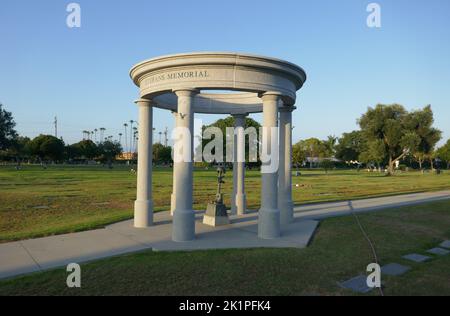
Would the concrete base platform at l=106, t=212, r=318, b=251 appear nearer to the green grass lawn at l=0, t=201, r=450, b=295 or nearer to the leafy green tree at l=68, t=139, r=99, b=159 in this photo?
the green grass lawn at l=0, t=201, r=450, b=295

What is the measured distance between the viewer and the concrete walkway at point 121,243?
24.0 ft

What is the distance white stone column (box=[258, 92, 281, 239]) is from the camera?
967cm

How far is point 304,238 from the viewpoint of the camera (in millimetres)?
9500

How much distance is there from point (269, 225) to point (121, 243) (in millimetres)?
3944

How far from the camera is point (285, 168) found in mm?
12156

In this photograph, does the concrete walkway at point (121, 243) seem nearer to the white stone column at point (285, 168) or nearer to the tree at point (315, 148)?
the white stone column at point (285, 168)

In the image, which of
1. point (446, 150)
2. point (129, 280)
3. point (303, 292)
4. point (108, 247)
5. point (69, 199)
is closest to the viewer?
point (303, 292)

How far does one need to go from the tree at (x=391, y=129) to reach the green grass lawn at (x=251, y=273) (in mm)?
47145

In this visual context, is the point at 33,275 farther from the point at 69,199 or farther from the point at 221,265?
the point at 69,199

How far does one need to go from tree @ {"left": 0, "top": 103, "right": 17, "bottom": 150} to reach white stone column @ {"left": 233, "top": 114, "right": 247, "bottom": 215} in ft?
182

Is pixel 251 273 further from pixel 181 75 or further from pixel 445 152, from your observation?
pixel 445 152
